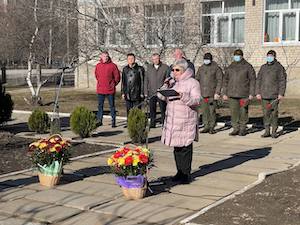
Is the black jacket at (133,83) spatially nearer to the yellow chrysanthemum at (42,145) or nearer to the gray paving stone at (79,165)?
the gray paving stone at (79,165)

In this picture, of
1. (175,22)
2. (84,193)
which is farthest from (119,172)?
(175,22)

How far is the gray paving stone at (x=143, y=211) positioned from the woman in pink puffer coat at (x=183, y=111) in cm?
108

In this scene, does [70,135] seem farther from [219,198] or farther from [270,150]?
[219,198]

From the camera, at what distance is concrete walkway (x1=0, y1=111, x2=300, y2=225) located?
568 cm

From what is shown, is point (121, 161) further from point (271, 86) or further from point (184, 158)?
point (271, 86)

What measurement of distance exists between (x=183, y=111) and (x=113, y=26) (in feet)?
35.2

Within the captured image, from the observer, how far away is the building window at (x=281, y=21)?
2234cm

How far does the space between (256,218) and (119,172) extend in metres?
1.69

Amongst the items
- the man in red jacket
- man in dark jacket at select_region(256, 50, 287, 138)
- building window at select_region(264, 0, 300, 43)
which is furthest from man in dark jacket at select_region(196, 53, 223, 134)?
building window at select_region(264, 0, 300, 43)

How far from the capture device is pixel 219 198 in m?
6.36

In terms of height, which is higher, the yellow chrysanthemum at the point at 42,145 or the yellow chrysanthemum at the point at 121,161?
the yellow chrysanthemum at the point at 42,145

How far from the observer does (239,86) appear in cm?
1099

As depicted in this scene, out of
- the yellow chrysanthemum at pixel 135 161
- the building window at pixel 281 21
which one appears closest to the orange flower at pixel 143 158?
the yellow chrysanthemum at pixel 135 161

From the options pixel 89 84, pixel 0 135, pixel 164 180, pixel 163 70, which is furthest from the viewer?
pixel 89 84
